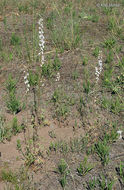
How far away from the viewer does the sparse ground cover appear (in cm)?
295

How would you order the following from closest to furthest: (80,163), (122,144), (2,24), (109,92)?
(80,163)
(122,144)
(109,92)
(2,24)

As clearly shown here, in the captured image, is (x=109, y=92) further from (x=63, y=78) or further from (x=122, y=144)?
(x=122, y=144)

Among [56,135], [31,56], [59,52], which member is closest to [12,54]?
[31,56]

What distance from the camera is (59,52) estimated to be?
527 centimetres

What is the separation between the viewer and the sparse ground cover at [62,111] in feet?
9.66

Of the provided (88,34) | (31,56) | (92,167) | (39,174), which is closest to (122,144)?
(92,167)

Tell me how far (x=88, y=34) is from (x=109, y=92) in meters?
2.14

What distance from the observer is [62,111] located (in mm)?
3756

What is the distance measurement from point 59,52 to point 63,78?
35.5 inches

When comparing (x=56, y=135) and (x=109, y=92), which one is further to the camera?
(x=109, y=92)

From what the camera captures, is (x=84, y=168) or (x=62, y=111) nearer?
(x=84, y=168)

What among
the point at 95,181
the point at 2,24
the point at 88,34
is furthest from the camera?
the point at 2,24

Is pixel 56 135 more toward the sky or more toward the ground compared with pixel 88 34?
more toward the ground

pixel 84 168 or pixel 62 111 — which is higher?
pixel 62 111
